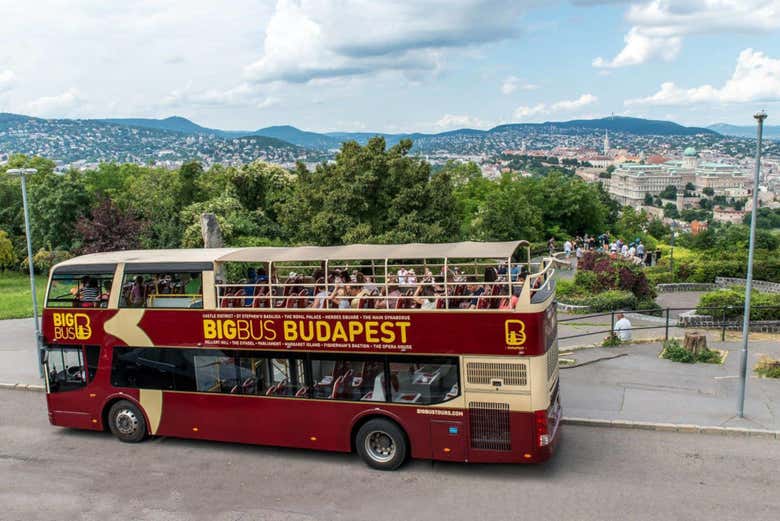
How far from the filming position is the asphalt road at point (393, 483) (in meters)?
9.76

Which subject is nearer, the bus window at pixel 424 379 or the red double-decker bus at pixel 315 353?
the red double-decker bus at pixel 315 353

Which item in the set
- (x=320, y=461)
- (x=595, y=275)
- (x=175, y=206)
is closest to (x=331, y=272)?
(x=320, y=461)

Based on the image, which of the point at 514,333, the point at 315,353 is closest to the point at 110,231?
the point at 315,353

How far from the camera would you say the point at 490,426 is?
34.7 ft

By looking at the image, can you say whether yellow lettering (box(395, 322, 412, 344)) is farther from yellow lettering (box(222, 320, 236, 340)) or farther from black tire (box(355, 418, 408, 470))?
yellow lettering (box(222, 320, 236, 340))

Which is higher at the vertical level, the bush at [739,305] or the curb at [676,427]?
the bush at [739,305]

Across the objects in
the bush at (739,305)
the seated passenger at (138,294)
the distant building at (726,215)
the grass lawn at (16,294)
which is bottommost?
the distant building at (726,215)

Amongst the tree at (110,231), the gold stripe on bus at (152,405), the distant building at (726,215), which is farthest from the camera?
the distant building at (726,215)

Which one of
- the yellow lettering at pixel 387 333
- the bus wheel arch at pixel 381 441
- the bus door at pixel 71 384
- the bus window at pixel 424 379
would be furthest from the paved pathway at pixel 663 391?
the bus door at pixel 71 384

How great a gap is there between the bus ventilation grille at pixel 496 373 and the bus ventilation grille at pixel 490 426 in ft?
1.26

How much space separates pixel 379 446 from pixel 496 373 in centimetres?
253

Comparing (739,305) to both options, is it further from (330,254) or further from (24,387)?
(24,387)

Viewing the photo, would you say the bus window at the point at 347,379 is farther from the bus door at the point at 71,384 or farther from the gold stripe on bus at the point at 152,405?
the bus door at the point at 71,384

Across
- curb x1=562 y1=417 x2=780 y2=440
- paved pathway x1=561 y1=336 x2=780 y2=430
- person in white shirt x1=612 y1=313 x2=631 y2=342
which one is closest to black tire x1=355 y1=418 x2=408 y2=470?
curb x1=562 y1=417 x2=780 y2=440
